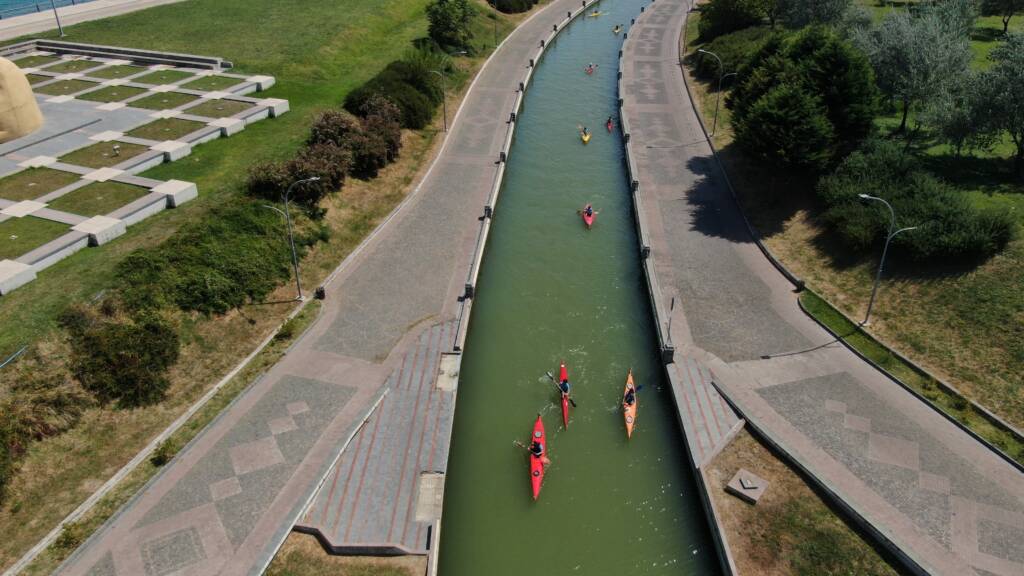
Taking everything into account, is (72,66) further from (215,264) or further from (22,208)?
(215,264)

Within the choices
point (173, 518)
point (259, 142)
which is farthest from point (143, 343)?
point (259, 142)

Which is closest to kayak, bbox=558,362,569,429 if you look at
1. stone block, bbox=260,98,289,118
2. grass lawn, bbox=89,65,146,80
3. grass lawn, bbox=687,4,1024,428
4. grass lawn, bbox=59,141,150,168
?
grass lawn, bbox=687,4,1024,428

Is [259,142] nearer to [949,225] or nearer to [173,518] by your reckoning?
[173,518]

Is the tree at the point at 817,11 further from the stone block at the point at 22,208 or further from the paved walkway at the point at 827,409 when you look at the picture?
the stone block at the point at 22,208

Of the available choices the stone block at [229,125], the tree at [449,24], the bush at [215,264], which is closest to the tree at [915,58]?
the tree at [449,24]

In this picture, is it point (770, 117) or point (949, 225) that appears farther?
point (770, 117)

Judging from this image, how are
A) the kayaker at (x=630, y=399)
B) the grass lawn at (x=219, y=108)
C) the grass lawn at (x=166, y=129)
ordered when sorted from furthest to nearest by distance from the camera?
the grass lawn at (x=219, y=108) → the grass lawn at (x=166, y=129) → the kayaker at (x=630, y=399)

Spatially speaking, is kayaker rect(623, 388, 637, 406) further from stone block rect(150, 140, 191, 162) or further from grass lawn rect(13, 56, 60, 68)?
grass lawn rect(13, 56, 60, 68)
